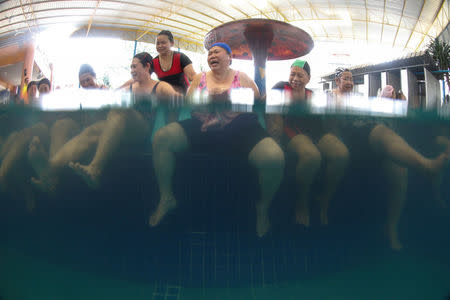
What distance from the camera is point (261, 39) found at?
156 inches

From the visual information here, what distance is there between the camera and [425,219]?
1281 mm

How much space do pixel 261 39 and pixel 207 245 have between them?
3.63 metres

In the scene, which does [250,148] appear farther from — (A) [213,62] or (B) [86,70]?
(B) [86,70]

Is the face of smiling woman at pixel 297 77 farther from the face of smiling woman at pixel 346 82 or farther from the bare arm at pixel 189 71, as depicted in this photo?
the bare arm at pixel 189 71

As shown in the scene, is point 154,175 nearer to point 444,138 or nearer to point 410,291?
point 410,291

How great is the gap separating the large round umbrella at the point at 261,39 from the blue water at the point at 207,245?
261 cm

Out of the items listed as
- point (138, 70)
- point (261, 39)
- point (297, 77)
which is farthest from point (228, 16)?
point (138, 70)

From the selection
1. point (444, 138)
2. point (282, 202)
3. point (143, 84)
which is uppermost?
point (143, 84)

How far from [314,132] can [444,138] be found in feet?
2.23

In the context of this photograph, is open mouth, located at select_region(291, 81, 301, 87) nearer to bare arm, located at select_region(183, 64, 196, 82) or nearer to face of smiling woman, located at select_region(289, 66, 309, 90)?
face of smiling woman, located at select_region(289, 66, 309, 90)

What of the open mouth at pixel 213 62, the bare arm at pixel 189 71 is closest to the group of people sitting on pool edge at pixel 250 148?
the open mouth at pixel 213 62

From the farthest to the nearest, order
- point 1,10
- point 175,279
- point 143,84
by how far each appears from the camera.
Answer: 1. point 1,10
2. point 143,84
3. point 175,279

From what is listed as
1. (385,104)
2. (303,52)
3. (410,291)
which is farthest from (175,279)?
(303,52)

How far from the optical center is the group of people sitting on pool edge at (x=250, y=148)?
107 cm
